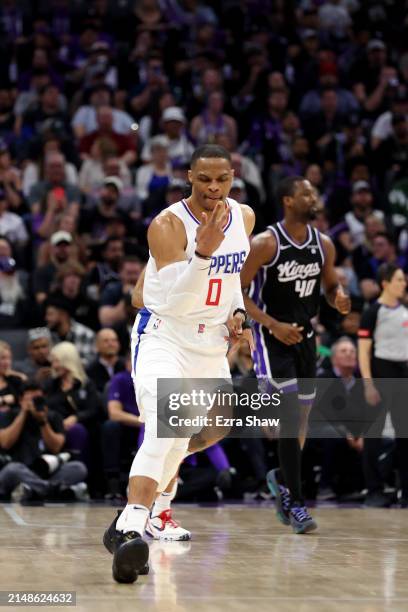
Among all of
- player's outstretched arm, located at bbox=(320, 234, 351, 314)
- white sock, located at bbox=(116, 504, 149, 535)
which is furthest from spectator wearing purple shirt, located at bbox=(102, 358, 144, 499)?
white sock, located at bbox=(116, 504, 149, 535)

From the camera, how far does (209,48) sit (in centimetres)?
1742

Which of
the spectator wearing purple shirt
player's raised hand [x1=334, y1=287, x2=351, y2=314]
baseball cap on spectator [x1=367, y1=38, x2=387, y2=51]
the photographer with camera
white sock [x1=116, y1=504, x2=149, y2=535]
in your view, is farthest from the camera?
baseball cap on spectator [x1=367, y1=38, x2=387, y2=51]

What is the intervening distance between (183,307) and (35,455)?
200 inches

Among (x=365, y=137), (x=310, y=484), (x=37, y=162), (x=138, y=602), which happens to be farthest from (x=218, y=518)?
(x=365, y=137)

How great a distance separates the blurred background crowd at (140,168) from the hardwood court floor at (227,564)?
6.19 ft

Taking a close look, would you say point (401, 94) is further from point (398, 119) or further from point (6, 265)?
point (6, 265)

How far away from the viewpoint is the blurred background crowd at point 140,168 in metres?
10.8

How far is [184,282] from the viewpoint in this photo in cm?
556

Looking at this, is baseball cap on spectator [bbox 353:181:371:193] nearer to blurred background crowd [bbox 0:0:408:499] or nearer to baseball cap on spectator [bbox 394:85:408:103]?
blurred background crowd [bbox 0:0:408:499]

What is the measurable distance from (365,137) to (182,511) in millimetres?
8848

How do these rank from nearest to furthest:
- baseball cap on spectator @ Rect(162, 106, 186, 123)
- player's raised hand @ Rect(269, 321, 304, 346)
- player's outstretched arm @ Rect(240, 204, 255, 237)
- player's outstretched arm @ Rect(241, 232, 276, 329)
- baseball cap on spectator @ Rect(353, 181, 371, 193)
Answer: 1. player's outstretched arm @ Rect(240, 204, 255, 237)
2. player's raised hand @ Rect(269, 321, 304, 346)
3. player's outstretched arm @ Rect(241, 232, 276, 329)
4. baseball cap on spectator @ Rect(353, 181, 371, 193)
5. baseball cap on spectator @ Rect(162, 106, 186, 123)

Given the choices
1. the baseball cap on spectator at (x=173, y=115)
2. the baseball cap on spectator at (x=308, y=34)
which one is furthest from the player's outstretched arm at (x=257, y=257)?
the baseball cap on spectator at (x=308, y=34)

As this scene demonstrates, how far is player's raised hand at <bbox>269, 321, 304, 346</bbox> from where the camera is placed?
307 inches

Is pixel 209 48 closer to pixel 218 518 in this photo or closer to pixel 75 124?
pixel 75 124
